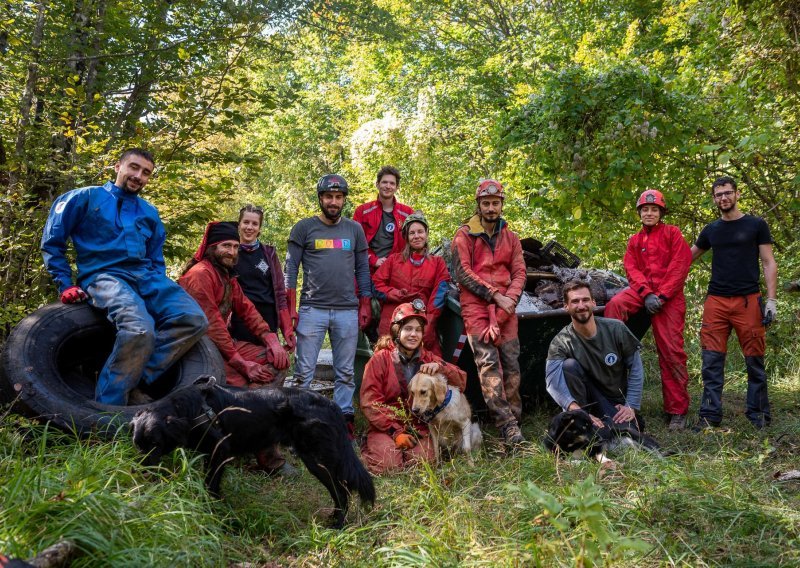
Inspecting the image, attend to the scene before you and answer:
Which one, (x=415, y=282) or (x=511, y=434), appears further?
(x=415, y=282)

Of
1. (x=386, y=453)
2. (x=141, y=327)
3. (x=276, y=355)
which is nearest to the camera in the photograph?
(x=141, y=327)

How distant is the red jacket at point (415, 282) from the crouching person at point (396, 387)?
52 cm

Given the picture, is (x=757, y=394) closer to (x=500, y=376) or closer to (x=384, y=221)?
(x=500, y=376)

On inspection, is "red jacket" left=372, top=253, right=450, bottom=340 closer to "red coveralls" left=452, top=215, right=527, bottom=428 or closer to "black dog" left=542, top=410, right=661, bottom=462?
"red coveralls" left=452, top=215, right=527, bottom=428

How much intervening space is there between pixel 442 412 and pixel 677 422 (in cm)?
242

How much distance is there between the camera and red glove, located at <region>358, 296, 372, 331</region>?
578cm

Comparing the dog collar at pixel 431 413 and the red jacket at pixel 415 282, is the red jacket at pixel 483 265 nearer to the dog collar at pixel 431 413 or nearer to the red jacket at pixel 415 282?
the red jacket at pixel 415 282

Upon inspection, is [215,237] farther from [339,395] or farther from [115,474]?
[115,474]

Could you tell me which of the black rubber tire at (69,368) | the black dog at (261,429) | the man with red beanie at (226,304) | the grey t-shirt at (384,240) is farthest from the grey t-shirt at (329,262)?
the black dog at (261,429)

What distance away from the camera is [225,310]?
5043mm

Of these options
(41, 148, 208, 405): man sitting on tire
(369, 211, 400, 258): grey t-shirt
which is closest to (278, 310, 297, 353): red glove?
(41, 148, 208, 405): man sitting on tire

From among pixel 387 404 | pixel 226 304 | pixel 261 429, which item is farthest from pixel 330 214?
pixel 261 429

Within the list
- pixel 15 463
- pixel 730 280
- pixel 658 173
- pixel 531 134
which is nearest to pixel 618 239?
pixel 658 173

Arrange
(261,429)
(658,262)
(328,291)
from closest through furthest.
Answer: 1. (261,429)
2. (328,291)
3. (658,262)
